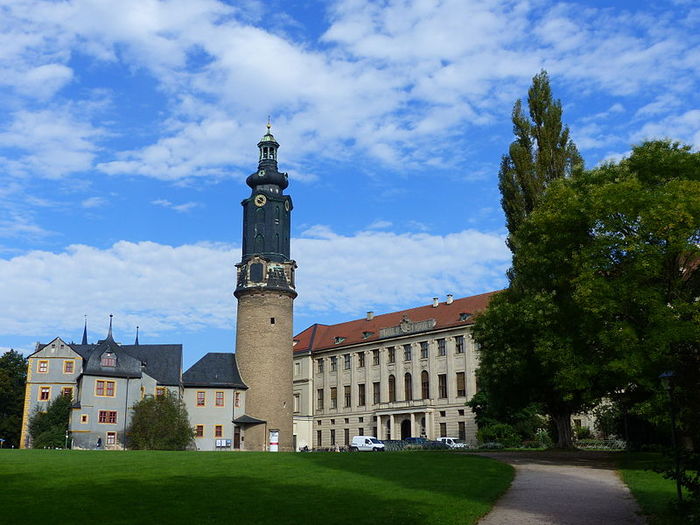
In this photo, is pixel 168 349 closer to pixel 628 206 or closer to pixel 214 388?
pixel 214 388

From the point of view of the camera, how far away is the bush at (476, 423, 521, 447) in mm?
63531

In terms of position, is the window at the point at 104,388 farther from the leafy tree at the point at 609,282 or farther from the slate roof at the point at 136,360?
the leafy tree at the point at 609,282

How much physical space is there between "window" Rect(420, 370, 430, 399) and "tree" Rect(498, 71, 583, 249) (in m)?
44.7

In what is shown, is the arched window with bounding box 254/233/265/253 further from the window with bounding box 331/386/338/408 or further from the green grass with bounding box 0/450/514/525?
the green grass with bounding box 0/450/514/525

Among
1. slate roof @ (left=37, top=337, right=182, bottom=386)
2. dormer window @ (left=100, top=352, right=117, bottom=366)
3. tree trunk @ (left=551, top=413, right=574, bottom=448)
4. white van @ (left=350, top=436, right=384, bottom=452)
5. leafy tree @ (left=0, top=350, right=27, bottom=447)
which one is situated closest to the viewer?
tree trunk @ (left=551, top=413, right=574, bottom=448)

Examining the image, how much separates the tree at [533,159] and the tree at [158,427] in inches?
1379

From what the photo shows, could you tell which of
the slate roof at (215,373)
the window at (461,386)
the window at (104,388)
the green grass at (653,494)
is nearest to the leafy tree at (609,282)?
the green grass at (653,494)

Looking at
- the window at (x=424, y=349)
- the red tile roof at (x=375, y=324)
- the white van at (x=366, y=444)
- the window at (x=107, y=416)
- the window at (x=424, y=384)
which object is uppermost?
the red tile roof at (x=375, y=324)

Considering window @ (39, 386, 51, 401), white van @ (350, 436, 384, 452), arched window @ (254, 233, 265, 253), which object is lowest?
white van @ (350, 436, 384, 452)

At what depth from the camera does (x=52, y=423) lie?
6669 centimetres

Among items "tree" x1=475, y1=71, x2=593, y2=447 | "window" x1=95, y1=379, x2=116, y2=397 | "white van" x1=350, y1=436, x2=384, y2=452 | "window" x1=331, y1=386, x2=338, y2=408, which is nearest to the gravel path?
"tree" x1=475, y1=71, x2=593, y2=447

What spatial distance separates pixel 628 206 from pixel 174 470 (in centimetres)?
1921

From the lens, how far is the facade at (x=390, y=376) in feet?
271

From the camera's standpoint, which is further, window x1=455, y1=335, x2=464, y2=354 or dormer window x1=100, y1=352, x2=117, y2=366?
window x1=455, y1=335, x2=464, y2=354
